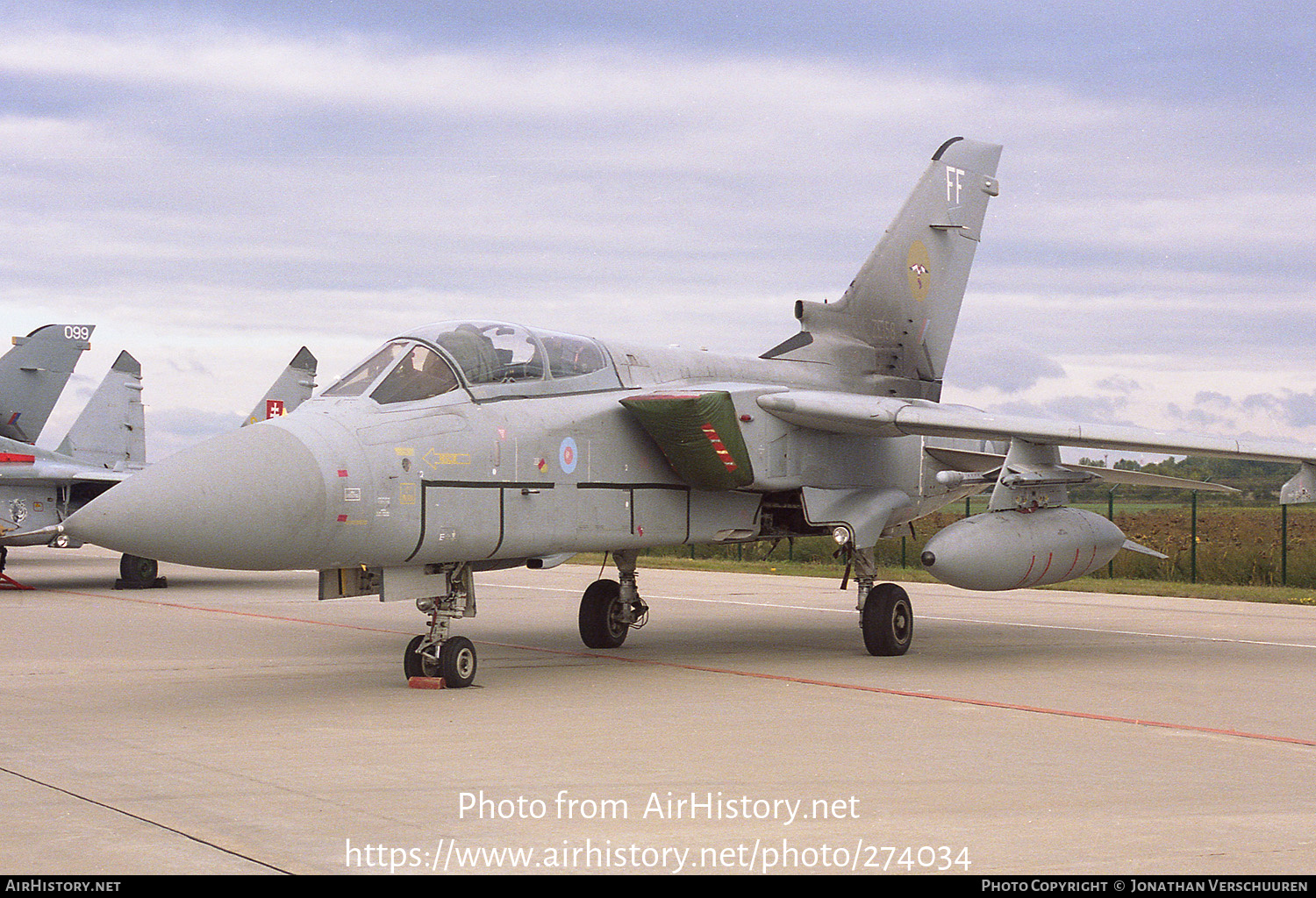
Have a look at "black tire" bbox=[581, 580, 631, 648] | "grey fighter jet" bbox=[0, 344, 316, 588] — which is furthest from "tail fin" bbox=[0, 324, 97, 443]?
"black tire" bbox=[581, 580, 631, 648]

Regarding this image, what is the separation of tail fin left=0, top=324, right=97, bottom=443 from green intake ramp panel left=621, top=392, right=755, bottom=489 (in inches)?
735

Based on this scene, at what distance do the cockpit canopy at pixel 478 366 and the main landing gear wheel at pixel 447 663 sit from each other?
1899 millimetres

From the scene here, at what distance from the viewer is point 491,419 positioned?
1010 centimetres

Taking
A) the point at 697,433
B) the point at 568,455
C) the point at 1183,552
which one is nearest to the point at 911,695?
the point at 697,433

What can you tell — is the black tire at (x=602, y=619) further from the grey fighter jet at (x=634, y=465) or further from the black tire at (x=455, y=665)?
the black tire at (x=455, y=665)

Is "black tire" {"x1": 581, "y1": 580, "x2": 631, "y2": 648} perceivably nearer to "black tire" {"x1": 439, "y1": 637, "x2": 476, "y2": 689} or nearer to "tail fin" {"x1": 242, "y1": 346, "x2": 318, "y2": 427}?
"black tire" {"x1": 439, "y1": 637, "x2": 476, "y2": 689}

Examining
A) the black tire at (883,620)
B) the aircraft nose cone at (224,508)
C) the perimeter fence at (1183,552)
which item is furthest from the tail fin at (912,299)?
the aircraft nose cone at (224,508)

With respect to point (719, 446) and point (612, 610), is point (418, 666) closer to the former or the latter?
point (719, 446)

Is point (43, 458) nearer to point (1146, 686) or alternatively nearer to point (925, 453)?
point (925, 453)

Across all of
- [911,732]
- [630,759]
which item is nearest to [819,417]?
[911,732]

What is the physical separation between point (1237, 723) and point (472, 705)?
5031 mm

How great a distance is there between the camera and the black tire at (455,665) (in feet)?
32.6

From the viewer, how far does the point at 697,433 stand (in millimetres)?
11219
